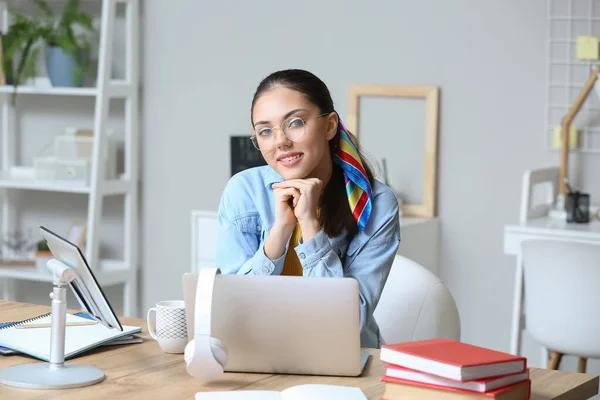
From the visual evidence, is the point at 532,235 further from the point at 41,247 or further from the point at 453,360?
the point at 41,247

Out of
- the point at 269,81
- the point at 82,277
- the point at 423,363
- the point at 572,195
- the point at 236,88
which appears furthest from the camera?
the point at 236,88

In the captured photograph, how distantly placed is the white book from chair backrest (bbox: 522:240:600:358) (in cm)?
157

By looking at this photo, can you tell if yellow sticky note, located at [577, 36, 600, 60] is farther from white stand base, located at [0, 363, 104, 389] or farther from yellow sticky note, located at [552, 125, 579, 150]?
white stand base, located at [0, 363, 104, 389]

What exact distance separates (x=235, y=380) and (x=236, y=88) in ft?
8.74

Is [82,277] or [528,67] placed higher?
Answer: [528,67]

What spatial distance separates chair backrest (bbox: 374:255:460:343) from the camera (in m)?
2.09

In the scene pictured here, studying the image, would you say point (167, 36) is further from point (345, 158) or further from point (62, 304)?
point (62, 304)

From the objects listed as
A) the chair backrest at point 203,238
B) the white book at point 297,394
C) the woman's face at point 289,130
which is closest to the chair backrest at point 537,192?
the chair backrest at point 203,238

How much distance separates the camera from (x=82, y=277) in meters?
1.53

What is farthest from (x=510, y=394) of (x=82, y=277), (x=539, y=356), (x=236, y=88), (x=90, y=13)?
(x=90, y=13)

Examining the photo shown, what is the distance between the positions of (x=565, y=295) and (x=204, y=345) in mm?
1663

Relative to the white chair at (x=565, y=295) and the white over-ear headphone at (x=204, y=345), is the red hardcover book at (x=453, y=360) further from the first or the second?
the white chair at (x=565, y=295)

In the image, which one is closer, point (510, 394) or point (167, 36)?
point (510, 394)

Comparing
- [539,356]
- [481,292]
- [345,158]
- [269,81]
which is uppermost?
[269,81]
